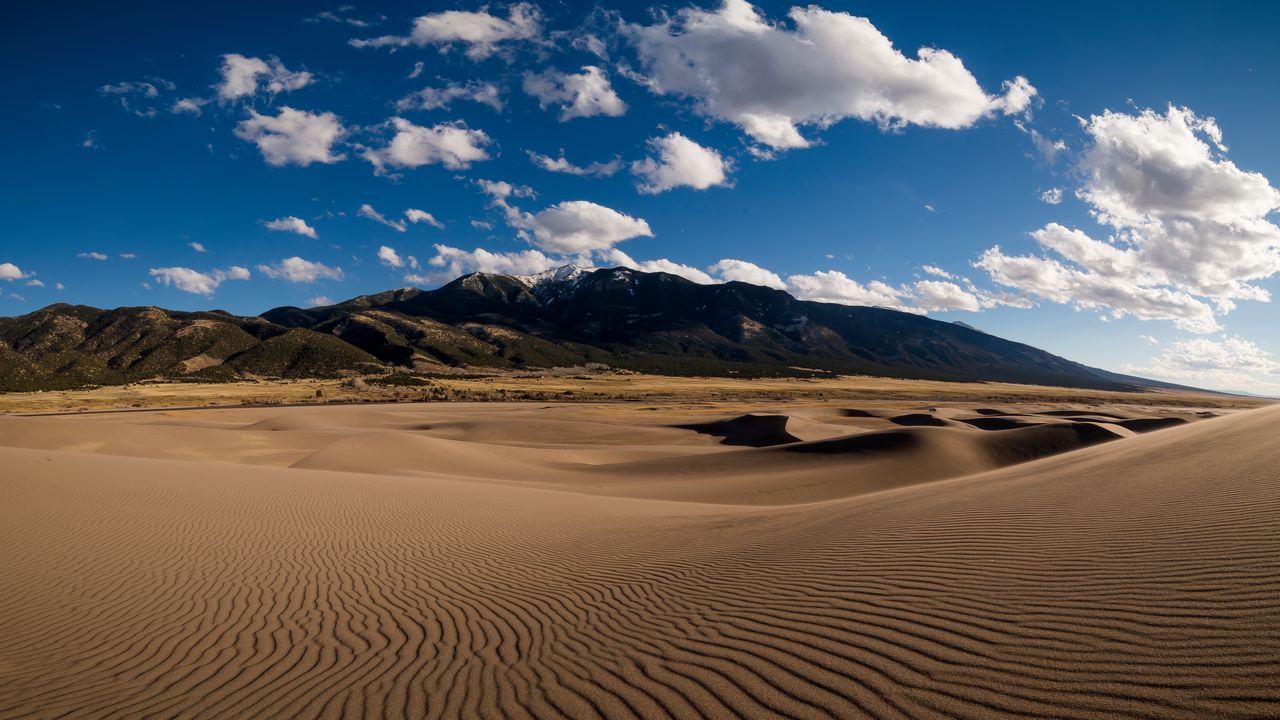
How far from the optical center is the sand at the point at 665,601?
3672 millimetres

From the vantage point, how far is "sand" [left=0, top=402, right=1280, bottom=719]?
3.67m

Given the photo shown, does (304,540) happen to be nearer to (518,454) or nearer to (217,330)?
(518,454)

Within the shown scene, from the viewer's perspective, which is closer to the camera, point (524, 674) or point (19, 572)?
point (524, 674)

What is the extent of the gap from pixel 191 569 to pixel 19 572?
2.28 m

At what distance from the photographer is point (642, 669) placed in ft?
14.8

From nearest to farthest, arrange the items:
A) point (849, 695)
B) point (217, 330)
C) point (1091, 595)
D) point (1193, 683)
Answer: point (1193, 683), point (849, 695), point (1091, 595), point (217, 330)

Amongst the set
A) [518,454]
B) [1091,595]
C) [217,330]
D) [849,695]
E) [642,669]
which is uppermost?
[217,330]

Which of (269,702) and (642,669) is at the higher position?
(642,669)

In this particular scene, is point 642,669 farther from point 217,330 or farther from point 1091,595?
point 217,330

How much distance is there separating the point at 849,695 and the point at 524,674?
2.66 meters

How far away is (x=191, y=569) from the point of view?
855 cm

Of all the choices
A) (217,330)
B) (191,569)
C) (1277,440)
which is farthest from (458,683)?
(217,330)

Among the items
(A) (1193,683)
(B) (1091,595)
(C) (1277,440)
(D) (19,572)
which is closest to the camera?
(A) (1193,683)

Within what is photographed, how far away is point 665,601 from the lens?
6203 mm
